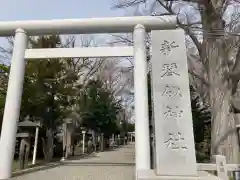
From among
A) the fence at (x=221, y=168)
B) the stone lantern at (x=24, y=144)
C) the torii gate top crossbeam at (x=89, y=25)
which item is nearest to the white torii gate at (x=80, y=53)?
the torii gate top crossbeam at (x=89, y=25)

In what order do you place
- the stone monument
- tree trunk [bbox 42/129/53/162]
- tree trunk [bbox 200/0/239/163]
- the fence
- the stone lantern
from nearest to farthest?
the stone monument → the fence → tree trunk [bbox 200/0/239/163] → the stone lantern → tree trunk [bbox 42/129/53/162]

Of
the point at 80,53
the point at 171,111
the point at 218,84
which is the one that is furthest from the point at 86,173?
the point at 218,84

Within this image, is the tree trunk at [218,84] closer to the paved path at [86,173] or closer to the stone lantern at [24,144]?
the paved path at [86,173]

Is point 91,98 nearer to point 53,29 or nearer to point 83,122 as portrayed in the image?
point 83,122

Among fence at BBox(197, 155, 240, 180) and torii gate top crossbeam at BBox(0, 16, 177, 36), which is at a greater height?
torii gate top crossbeam at BBox(0, 16, 177, 36)

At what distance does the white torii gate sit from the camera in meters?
7.35

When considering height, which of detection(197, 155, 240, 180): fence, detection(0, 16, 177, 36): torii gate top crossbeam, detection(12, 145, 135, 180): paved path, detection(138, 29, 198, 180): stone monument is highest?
detection(0, 16, 177, 36): torii gate top crossbeam

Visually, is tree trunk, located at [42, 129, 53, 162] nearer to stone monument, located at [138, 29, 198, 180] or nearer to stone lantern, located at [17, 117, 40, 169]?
stone lantern, located at [17, 117, 40, 169]

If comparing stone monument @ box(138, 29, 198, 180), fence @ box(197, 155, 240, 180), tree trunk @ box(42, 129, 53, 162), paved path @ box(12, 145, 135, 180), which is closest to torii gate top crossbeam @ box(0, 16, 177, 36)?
stone monument @ box(138, 29, 198, 180)

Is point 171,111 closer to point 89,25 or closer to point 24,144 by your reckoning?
point 89,25

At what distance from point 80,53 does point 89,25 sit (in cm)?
103

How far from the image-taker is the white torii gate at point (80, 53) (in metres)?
7.35

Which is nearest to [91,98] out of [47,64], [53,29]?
[47,64]

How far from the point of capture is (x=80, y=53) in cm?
812
